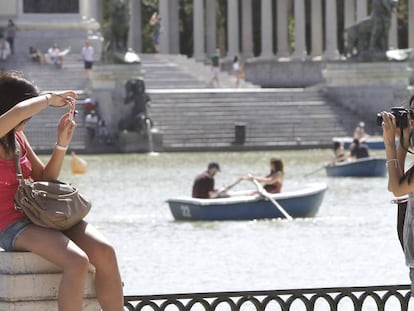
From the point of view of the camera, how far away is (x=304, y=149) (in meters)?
59.2

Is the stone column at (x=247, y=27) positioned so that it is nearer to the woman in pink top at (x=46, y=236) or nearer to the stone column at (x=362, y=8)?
the stone column at (x=362, y=8)

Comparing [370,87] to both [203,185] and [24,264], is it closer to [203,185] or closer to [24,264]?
[203,185]

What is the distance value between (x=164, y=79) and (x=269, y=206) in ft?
121

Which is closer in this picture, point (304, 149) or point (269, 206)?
point (269, 206)

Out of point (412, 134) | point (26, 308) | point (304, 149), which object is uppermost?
point (412, 134)

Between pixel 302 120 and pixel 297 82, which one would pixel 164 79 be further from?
pixel 297 82

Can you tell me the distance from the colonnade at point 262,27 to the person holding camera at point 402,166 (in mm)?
85441

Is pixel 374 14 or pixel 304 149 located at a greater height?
pixel 374 14

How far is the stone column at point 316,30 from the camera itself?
106125 mm

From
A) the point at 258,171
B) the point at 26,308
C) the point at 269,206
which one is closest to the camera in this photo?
the point at 26,308

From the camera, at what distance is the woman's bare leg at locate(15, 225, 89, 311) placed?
33.7ft

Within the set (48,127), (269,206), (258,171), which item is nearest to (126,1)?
(48,127)

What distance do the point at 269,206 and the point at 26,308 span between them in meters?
21.9

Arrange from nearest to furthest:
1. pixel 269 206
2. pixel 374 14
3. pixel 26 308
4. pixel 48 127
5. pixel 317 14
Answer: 1. pixel 26 308
2. pixel 269 206
3. pixel 48 127
4. pixel 374 14
5. pixel 317 14
